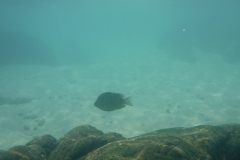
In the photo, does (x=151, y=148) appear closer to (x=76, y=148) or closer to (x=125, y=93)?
(x=76, y=148)

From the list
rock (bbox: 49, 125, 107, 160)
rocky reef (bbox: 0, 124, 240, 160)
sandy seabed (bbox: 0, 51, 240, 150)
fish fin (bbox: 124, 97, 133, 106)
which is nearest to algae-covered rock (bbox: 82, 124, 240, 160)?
rocky reef (bbox: 0, 124, 240, 160)

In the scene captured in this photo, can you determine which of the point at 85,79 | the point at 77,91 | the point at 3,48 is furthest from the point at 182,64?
the point at 3,48

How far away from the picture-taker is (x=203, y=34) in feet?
127

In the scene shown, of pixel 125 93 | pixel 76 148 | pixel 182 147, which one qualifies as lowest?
pixel 182 147

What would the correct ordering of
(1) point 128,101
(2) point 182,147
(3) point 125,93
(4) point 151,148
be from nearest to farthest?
(4) point 151,148, (2) point 182,147, (1) point 128,101, (3) point 125,93

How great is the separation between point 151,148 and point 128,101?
219 centimetres

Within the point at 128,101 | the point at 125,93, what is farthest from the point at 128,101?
the point at 125,93

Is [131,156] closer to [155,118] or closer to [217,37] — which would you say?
[155,118]

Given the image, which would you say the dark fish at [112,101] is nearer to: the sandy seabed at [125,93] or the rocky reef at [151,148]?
the rocky reef at [151,148]

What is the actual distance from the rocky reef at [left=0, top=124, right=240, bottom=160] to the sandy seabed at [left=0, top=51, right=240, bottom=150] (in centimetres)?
890

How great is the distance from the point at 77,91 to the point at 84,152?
20.8 meters

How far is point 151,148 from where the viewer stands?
3.14 m

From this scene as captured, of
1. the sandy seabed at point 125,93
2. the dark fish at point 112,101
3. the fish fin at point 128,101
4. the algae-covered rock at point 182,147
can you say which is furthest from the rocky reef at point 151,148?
the sandy seabed at point 125,93

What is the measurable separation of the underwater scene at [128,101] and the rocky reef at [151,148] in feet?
0.07
